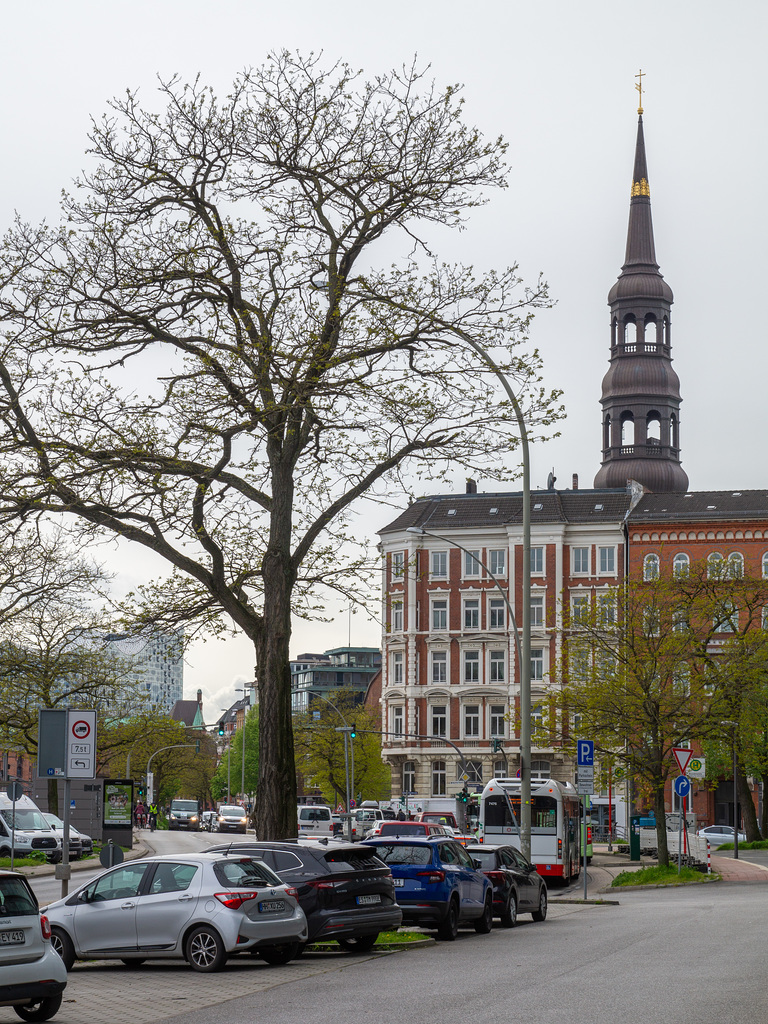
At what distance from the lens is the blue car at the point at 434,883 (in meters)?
20.4

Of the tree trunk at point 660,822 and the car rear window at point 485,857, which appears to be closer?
the car rear window at point 485,857

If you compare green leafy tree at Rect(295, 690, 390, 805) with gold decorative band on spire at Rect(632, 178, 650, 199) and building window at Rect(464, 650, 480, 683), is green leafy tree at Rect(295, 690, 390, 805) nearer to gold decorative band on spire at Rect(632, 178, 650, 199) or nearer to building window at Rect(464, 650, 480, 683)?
building window at Rect(464, 650, 480, 683)

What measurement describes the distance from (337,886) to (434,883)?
11.1 feet

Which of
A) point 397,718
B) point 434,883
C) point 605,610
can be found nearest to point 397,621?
point 397,718

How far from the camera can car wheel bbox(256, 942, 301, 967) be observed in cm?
1675

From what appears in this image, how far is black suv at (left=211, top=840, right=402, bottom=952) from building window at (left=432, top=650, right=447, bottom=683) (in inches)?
2768

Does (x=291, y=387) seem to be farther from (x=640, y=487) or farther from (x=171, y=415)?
(x=640, y=487)

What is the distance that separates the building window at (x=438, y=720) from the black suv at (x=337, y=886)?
229 feet

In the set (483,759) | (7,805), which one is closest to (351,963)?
(7,805)

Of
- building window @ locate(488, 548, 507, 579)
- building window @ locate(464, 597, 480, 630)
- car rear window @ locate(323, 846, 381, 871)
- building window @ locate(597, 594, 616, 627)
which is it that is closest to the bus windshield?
building window @ locate(597, 594, 616, 627)

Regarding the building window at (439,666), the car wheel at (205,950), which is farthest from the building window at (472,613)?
the car wheel at (205,950)

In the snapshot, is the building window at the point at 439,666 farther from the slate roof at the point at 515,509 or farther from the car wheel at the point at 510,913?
the car wheel at the point at 510,913

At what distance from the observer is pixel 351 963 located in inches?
661

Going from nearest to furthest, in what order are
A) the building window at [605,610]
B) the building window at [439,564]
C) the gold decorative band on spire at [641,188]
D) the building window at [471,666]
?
the building window at [605,610], the building window at [471,666], the building window at [439,564], the gold decorative band on spire at [641,188]
